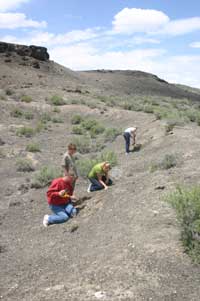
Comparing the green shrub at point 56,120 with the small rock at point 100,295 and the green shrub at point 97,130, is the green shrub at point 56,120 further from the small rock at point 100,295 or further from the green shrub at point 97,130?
the small rock at point 100,295

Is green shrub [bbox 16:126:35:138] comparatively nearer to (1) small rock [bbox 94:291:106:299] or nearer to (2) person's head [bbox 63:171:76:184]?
(2) person's head [bbox 63:171:76:184]

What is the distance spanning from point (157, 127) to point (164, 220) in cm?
1462

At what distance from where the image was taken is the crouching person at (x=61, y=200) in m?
11.2

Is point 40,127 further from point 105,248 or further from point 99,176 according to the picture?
point 105,248

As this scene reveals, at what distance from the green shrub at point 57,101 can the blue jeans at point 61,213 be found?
27.0 metres

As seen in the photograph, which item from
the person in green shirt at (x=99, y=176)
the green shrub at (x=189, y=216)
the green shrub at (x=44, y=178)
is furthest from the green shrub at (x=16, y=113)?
the green shrub at (x=189, y=216)

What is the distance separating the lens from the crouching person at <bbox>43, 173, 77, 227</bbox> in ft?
36.6

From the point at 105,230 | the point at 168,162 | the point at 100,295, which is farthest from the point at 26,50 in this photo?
the point at 100,295

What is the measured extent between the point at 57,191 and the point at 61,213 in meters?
0.55

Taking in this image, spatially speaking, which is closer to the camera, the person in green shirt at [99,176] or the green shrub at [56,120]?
the person in green shirt at [99,176]

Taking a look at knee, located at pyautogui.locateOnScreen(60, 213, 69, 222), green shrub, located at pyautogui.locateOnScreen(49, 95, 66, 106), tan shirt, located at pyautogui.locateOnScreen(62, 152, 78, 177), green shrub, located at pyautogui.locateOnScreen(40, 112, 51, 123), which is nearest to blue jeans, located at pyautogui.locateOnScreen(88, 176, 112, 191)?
tan shirt, located at pyautogui.locateOnScreen(62, 152, 78, 177)

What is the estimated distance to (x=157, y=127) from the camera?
23.5 metres

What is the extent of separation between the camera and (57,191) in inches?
440

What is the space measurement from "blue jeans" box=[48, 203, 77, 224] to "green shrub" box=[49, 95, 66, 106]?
2697 centimetres
